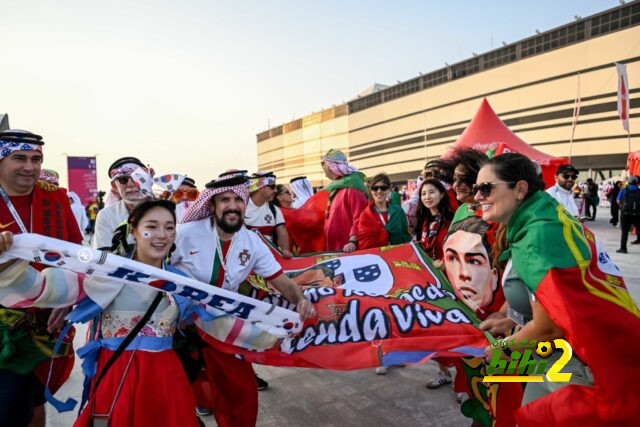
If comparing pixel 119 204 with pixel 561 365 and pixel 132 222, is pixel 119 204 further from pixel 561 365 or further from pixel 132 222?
pixel 561 365

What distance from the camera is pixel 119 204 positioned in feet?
11.8

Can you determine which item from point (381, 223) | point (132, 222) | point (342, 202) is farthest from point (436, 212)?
point (132, 222)

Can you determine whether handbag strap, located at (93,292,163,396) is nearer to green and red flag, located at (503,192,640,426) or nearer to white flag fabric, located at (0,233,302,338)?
white flag fabric, located at (0,233,302,338)

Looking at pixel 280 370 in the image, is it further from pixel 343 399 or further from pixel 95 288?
pixel 95 288

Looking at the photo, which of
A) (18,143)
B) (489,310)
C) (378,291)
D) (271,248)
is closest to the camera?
(18,143)

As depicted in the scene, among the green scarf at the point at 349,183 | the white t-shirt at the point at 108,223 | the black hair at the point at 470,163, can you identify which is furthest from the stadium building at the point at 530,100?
the white t-shirt at the point at 108,223

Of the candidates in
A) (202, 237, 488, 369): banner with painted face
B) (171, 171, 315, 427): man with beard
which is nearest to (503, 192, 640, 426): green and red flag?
(202, 237, 488, 369): banner with painted face

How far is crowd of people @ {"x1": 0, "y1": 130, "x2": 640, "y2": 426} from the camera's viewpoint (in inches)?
76.8

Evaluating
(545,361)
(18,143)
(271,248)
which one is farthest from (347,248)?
(18,143)

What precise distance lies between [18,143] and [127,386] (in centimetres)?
163

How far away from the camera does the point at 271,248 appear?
12.0 feet

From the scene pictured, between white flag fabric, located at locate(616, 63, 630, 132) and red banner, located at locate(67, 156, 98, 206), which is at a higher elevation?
white flag fabric, located at locate(616, 63, 630, 132)

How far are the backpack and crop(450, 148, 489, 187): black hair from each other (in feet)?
31.9

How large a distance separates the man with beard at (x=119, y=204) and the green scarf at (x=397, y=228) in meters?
2.75
